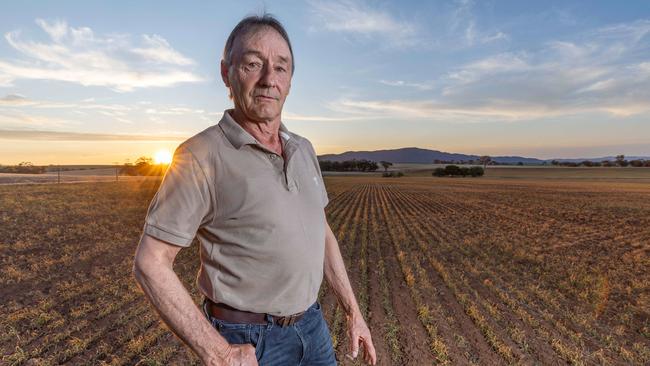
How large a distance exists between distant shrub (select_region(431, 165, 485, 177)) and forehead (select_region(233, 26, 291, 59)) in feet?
375

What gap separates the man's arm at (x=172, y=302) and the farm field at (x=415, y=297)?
4148 mm

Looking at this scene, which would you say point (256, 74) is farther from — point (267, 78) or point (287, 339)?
point (287, 339)

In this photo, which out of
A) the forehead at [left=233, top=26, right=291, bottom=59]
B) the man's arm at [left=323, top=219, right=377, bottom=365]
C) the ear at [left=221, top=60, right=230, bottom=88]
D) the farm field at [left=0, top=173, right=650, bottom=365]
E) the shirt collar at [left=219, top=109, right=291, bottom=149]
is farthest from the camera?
the farm field at [left=0, top=173, right=650, bottom=365]

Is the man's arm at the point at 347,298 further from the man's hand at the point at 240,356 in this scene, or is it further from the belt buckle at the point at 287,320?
the man's hand at the point at 240,356

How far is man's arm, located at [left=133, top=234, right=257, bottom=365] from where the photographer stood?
1261 mm

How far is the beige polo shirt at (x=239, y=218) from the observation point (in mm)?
1306

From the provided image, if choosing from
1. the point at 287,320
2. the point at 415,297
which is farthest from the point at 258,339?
the point at 415,297

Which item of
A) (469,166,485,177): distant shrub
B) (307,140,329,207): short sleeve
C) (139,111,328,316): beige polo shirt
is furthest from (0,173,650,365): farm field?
(469,166,485,177): distant shrub

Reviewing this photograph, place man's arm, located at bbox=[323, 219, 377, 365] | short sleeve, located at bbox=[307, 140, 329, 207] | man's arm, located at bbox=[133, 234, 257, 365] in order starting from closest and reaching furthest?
man's arm, located at bbox=[133, 234, 257, 365], short sleeve, located at bbox=[307, 140, 329, 207], man's arm, located at bbox=[323, 219, 377, 365]

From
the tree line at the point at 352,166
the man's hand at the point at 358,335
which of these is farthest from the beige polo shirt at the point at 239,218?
the tree line at the point at 352,166

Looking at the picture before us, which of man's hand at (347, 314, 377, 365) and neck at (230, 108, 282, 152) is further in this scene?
man's hand at (347, 314, 377, 365)

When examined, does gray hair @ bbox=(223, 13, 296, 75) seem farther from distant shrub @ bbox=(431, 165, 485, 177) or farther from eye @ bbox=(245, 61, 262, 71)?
distant shrub @ bbox=(431, 165, 485, 177)

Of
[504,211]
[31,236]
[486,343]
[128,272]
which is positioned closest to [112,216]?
[31,236]

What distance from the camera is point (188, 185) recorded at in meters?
1.31
